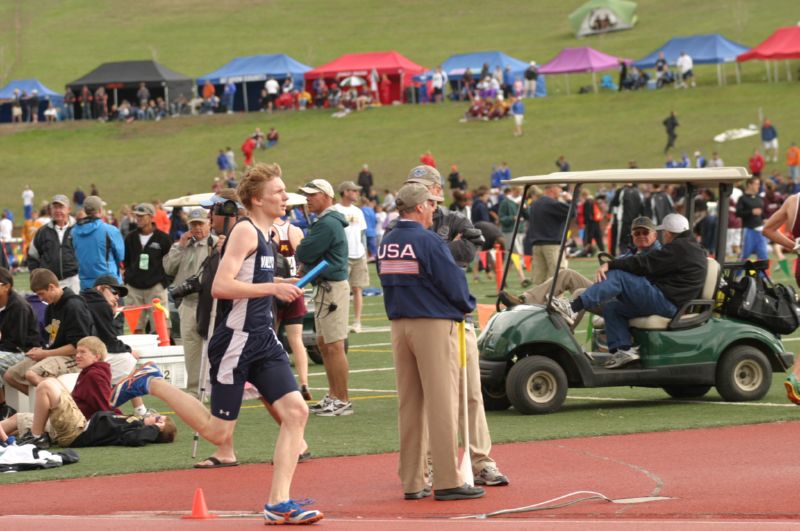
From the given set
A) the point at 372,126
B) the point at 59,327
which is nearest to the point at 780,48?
the point at 372,126

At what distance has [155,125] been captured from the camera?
6731cm

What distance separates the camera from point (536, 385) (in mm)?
12094

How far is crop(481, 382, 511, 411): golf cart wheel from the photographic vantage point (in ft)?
40.7

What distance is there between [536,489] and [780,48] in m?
49.2

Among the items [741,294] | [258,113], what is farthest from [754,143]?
[741,294]

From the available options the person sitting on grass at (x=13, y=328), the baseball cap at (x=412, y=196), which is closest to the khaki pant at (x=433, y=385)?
the baseball cap at (x=412, y=196)

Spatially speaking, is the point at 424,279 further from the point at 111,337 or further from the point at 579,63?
the point at 579,63

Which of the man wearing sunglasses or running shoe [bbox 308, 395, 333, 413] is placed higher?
the man wearing sunglasses

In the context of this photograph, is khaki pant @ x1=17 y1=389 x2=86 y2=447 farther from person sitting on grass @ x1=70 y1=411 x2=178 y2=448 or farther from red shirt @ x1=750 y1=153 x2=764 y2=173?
red shirt @ x1=750 y1=153 x2=764 y2=173

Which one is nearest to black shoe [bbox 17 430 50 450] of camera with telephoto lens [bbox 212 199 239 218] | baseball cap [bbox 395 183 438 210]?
camera with telephoto lens [bbox 212 199 239 218]

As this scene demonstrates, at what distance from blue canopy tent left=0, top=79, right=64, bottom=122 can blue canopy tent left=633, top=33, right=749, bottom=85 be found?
2736 cm

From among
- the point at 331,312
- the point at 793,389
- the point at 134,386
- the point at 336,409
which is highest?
the point at 331,312

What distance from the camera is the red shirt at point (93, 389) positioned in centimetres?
1120

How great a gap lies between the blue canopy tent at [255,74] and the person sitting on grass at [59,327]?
55445mm
